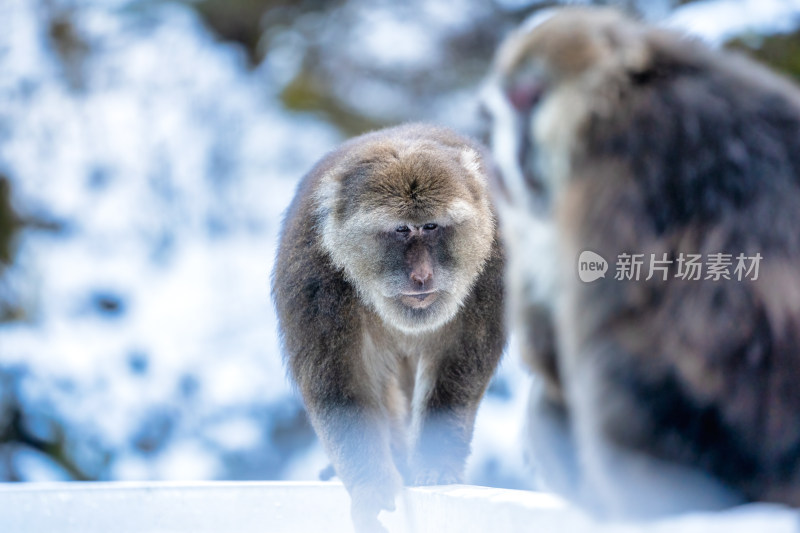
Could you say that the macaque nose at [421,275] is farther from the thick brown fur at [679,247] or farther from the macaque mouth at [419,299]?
the thick brown fur at [679,247]

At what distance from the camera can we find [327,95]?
29.5ft

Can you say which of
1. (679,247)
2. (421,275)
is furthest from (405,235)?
(679,247)

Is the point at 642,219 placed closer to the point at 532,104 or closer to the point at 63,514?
the point at 532,104

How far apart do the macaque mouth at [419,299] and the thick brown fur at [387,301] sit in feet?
0.05

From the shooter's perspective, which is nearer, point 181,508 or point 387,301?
point 181,508

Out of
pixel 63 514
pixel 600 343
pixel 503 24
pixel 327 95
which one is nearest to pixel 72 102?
pixel 327 95

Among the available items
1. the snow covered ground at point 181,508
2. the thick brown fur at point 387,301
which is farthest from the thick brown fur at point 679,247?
the thick brown fur at point 387,301

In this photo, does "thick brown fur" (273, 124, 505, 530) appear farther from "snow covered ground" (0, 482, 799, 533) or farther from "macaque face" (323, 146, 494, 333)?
"snow covered ground" (0, 482, 799, 533)

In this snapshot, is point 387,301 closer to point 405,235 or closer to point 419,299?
Result: point 419,299

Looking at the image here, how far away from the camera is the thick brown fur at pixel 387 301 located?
360cm

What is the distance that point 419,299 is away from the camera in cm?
361

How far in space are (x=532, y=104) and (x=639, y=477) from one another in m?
0.92

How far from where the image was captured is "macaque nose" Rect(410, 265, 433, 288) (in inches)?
140

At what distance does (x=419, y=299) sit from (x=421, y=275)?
11 centimetres
